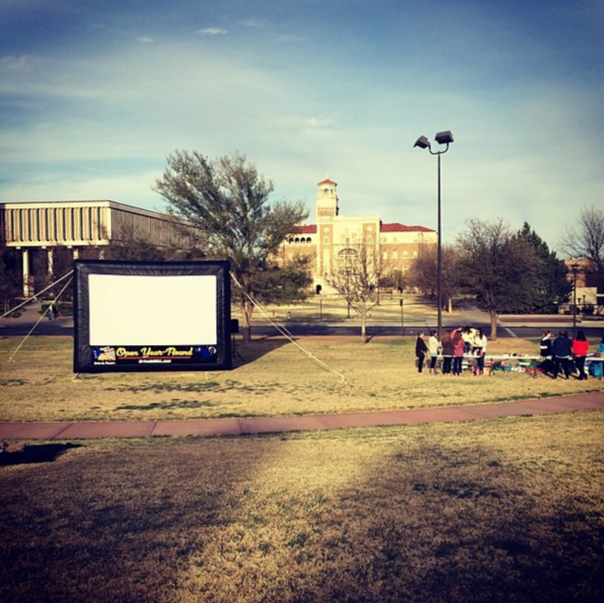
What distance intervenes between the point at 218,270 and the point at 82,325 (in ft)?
16.0

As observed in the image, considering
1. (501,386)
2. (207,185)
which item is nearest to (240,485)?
(501,386)

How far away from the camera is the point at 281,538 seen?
5969 mm

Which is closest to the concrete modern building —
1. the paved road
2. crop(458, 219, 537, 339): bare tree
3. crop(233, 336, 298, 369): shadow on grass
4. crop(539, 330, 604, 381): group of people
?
the paved road

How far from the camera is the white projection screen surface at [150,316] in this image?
1820 cm

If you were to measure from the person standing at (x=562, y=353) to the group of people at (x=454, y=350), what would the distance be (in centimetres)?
224

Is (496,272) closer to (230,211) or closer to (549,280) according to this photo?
(230,211)

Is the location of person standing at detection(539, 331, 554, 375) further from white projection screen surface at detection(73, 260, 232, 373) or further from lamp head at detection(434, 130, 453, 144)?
white projection screen surface at detection(73, 260, 232, 373)

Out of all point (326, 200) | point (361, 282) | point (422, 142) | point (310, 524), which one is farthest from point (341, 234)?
point (310, 524)

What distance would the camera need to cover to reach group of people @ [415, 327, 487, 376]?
1855 cm

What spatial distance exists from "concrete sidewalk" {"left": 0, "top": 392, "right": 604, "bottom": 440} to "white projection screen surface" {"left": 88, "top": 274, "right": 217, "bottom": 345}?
20.9 ft

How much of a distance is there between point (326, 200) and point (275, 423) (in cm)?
10506

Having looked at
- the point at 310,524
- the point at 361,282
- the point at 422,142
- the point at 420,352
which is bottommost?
the point at 310,524

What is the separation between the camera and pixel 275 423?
1234 cm

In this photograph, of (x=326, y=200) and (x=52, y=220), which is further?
(x=326, y=200)
